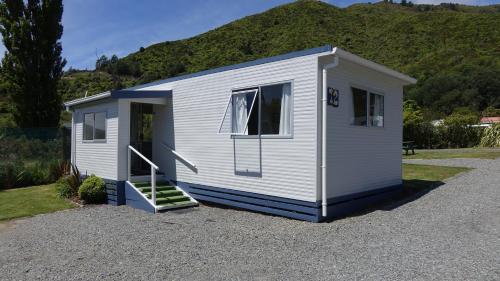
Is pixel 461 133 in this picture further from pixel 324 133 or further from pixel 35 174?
pixel 35 174

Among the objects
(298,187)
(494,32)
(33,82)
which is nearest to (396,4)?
(494,32)

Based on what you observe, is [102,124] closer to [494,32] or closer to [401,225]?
[401,225]

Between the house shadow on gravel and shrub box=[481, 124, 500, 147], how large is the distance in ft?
52.7

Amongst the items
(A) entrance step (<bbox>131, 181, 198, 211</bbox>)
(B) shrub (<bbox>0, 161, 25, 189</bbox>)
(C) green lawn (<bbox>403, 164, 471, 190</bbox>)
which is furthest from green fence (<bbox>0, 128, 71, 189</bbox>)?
(C) green lawn (<bbox>403, 164, 471, 190</bbox>)

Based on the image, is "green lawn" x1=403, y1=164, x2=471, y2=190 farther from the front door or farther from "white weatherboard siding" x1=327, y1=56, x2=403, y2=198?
the front door

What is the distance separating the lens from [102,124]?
11258 millimetres

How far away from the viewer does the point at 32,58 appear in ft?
58.7

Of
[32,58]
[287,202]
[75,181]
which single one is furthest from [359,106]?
[32,58]

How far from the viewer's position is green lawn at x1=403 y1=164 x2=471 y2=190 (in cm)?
1152

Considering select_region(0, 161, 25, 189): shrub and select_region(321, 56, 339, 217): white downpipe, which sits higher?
select_region(321, 56, 339, 217): white downpipe

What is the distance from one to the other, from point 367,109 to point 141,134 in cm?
696

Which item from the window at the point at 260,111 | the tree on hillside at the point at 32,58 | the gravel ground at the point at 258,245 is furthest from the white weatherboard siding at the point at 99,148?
the tree on hillside at the point at 32,58

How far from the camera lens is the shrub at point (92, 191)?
1059cm

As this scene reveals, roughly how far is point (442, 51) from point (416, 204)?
5143 cm
